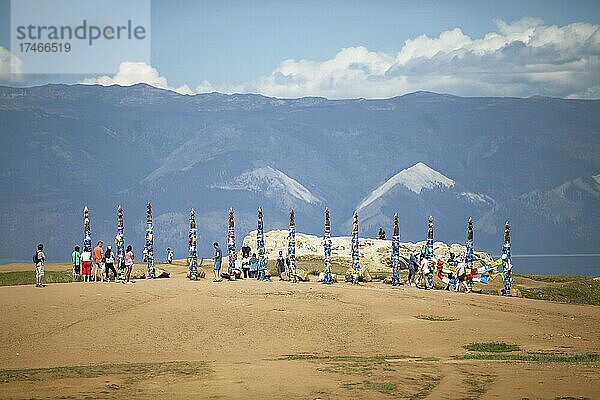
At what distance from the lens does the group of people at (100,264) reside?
4716 centimetres

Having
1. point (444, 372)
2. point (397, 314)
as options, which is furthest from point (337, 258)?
point (444, 372)

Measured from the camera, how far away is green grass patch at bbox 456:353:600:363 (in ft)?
90.5

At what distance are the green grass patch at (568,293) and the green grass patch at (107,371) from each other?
28.7 m

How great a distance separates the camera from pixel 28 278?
51938 mm

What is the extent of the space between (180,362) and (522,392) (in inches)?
385

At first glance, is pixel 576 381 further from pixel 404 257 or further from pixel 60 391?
pixel 404 257

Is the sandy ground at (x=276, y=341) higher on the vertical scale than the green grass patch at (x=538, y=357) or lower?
higher

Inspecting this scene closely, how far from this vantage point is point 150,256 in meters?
52.4

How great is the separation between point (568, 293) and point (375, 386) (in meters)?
32.7

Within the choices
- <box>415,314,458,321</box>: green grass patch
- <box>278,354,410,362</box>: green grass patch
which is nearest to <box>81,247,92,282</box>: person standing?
<box>415,314,458,321</box>: green grass patch

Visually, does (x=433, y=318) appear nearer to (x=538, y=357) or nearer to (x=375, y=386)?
(x=538, y=357)

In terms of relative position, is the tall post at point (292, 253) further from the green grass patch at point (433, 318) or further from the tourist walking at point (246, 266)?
the green grass patch at point (433, 318)

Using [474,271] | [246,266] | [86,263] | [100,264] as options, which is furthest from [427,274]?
[86,263]

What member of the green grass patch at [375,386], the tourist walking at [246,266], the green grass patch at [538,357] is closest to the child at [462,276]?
the tourist walking at [246,266]
